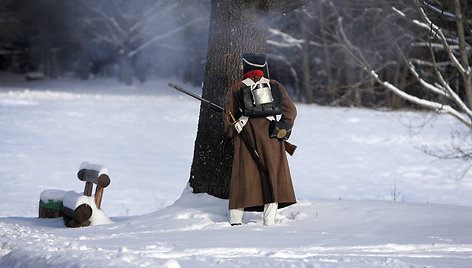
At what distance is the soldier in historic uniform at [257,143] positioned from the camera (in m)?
5.89

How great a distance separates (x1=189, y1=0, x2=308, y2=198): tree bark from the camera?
675 cm

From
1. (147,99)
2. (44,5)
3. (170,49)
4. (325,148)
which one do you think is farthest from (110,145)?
(170,49)

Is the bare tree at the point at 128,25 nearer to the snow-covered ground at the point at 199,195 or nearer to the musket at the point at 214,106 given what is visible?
the snow-covered ground at the point at 199,195

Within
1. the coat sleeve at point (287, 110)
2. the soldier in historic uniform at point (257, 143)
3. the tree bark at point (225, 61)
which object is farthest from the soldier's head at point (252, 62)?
the tree bark at point (225, 61)

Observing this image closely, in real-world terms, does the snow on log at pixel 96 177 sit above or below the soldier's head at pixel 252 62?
below

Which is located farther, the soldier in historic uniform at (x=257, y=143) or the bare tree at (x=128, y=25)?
the bare tree at (x=128, y=25)

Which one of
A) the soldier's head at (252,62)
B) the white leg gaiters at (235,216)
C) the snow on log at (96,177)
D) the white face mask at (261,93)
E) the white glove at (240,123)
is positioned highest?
the soldier's head at (252,62)

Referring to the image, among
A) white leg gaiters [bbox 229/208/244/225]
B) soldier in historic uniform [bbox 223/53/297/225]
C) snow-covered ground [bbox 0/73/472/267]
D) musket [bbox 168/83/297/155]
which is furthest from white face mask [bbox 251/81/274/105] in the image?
snow-covered ground [bbox 0/73/472/267]

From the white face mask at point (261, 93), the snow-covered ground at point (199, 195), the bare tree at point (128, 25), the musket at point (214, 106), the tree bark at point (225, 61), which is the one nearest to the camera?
the snow-covered ground at point (199, 195)

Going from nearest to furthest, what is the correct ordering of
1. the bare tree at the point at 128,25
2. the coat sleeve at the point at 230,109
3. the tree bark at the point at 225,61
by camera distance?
the coat sleeve at the point at 230,109, the tree bark at the point at 225,61, the bare tree at the point at 128,25

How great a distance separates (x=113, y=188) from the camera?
12.0m

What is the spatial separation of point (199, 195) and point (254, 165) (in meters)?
1.09

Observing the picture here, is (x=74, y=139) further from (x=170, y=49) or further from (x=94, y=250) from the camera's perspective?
(x=170, y=49)

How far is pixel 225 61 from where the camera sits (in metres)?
6.78
